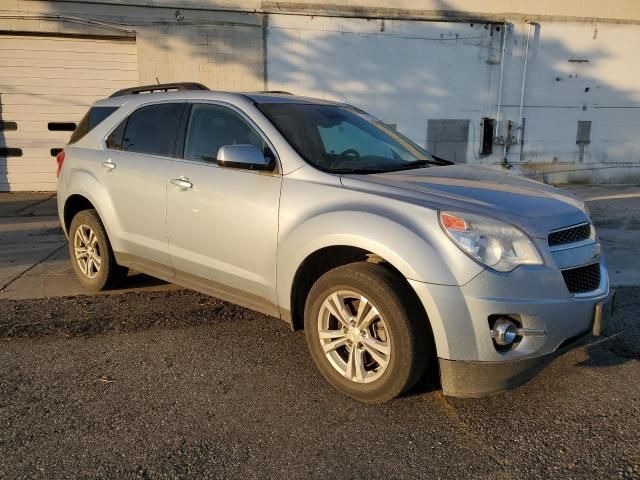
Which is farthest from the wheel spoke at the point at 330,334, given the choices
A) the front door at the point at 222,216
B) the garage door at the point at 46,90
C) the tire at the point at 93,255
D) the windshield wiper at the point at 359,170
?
the garage door at the point at 46,90

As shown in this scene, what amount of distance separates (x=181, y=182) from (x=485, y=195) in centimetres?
217

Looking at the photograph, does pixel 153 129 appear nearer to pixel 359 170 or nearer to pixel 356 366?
pixel 359 170

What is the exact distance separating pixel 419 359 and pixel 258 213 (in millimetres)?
1381

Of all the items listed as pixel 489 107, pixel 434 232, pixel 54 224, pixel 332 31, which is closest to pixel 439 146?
pixel 489 107

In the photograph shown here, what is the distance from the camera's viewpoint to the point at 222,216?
3.76 metres

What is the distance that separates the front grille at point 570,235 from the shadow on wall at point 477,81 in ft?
30.0

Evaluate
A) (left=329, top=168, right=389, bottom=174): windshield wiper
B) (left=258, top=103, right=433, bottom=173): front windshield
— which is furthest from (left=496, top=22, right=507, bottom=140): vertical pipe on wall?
(left=329, top=168, right=389, bottom=174): windshield wiper

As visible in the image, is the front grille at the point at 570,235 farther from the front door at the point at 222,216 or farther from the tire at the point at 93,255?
the tire at the point at 93,255

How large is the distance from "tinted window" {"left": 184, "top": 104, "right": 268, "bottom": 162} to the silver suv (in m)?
0.01

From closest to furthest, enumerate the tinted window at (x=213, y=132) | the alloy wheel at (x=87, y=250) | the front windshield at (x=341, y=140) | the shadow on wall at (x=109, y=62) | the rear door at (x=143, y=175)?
1. the front windshield at (x=341, y=140)
2. the tinted window at (x=213, y=132)
3. the rear door at (x=143, y=175)
4. the alloy wheel at (x=87, y=250)
5. the shadow on wall at (x=109, y=62)

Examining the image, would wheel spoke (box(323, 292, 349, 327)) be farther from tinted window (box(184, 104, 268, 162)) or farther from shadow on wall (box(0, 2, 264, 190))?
shadow on wall (box(0, 2, 264, 190))

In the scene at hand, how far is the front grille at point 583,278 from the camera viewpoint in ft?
9.69

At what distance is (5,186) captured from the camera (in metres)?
11.1

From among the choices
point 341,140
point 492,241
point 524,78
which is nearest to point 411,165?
point 341,140
